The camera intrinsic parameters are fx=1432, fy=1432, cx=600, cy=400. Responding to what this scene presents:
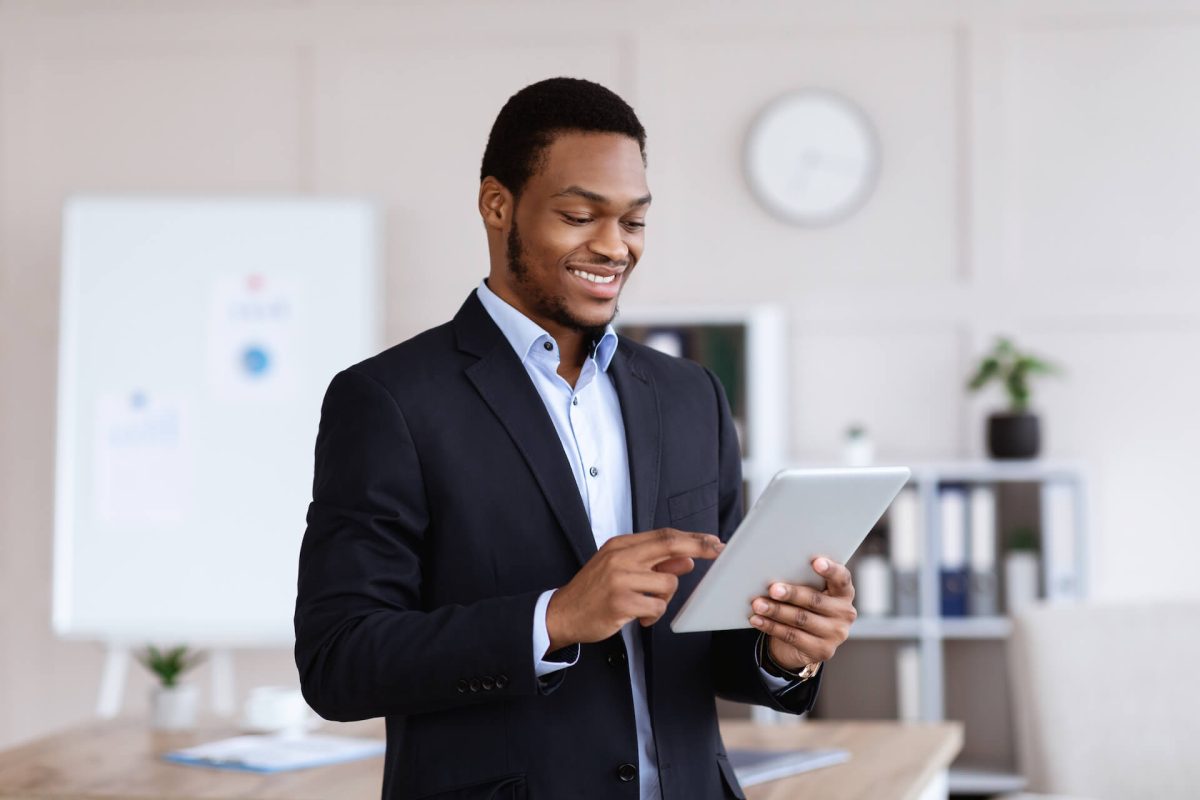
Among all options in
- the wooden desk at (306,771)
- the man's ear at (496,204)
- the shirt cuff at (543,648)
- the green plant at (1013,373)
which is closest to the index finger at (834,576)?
the shirt cuff at (543,648)

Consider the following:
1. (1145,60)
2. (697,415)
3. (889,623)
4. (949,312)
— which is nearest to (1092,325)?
(949,312)

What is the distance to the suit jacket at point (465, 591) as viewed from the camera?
1289 mm

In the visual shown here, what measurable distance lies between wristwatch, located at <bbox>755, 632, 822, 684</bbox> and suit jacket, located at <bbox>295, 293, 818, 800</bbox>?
0.5 inches

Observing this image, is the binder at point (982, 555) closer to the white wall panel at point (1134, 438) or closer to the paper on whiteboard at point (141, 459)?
the white wall panel at point (1134, 438)

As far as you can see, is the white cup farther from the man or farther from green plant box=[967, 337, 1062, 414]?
green plant box=[967, 337, 1062, 414]

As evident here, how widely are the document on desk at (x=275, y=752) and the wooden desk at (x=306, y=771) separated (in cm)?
3

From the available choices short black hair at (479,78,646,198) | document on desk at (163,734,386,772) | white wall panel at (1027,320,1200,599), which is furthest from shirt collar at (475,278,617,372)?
white wall panel at (1027,320,1200,599)

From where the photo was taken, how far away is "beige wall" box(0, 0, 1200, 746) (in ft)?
14.9

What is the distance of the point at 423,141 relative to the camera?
15.9 feet

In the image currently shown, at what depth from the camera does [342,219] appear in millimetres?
4426

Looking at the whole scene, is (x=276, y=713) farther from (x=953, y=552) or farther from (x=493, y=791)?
(x=953, y=552)

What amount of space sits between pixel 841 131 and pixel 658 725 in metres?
3.50

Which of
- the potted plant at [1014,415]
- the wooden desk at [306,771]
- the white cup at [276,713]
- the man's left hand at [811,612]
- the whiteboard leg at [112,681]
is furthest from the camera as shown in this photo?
the whiteboard leg at [112,681]

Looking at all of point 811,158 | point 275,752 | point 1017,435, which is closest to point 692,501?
point 275,752
